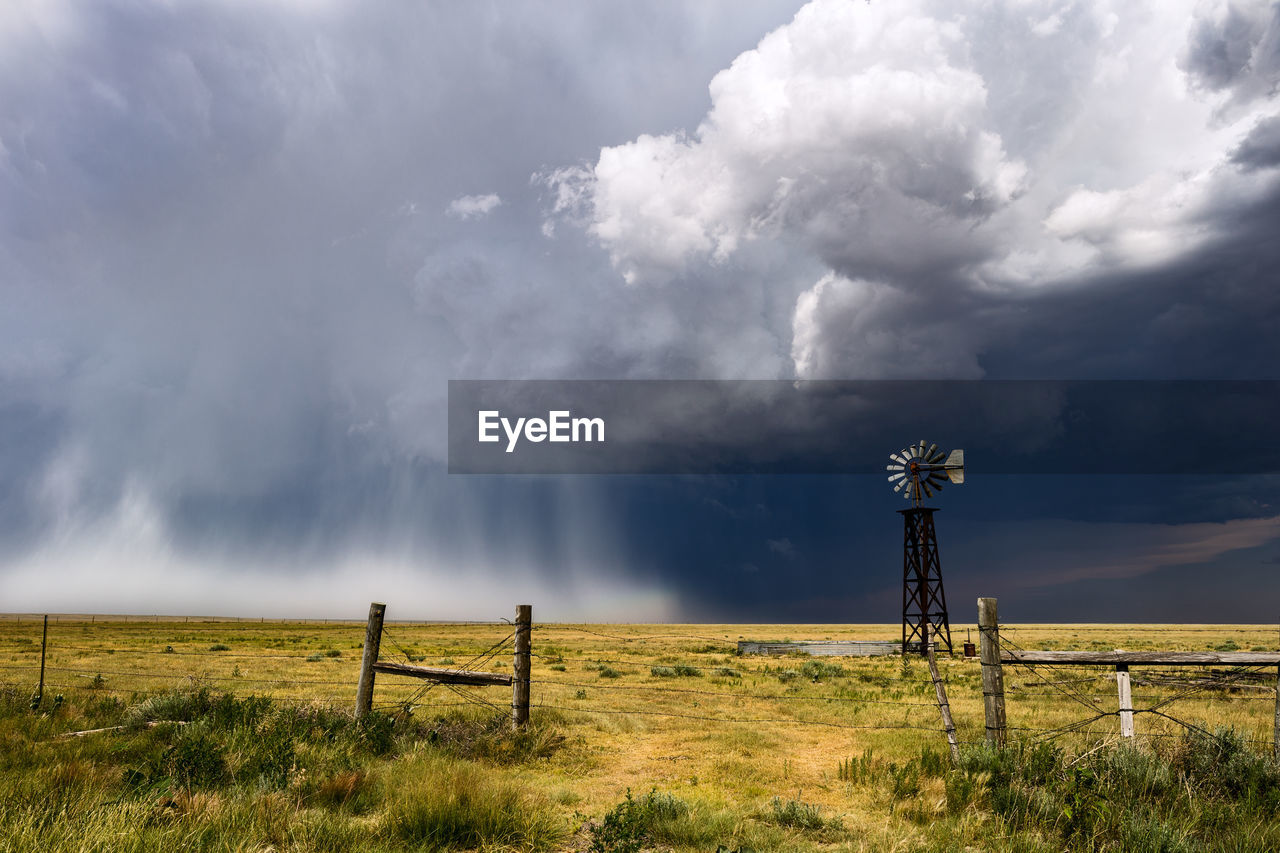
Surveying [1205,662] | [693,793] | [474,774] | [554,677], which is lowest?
[554,677]

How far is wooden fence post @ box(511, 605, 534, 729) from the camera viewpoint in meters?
11.6

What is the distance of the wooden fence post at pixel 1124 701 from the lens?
9.70 metres

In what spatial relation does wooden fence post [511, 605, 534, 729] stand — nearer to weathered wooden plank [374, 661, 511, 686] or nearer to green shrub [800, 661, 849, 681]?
weathered wooden plank [374, 661, 511, 686]

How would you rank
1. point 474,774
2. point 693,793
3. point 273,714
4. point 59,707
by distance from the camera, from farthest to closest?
point 59,707 < point 273,714 < point 693,793 < point 474,774

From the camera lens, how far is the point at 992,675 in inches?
374

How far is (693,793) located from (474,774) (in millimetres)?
2877

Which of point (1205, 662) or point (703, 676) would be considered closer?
point (1205, 662)

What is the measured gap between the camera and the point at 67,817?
584cm

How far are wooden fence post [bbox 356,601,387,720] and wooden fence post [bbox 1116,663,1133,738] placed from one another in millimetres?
11126

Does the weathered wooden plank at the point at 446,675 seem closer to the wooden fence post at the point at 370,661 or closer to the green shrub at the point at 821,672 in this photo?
the wooden fence post at the point at 370,661

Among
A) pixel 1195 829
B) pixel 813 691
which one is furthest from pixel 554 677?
pixel 1195 829

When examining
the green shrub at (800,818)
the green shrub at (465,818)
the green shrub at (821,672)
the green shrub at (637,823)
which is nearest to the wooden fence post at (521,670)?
the green shrub at (637,823)

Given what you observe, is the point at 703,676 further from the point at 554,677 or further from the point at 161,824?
the point at 161,824

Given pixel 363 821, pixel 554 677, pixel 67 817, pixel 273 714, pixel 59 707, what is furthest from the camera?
pixel 554 677
